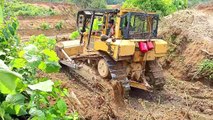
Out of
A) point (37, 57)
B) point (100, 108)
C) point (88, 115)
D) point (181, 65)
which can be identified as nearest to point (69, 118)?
point (37, 57)

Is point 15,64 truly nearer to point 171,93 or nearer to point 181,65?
point 171,93

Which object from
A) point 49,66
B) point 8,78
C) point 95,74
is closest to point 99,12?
point 95,74

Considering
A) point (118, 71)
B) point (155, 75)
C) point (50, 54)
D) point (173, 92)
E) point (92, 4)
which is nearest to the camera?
point (50, 54)

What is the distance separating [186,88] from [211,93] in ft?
2.49

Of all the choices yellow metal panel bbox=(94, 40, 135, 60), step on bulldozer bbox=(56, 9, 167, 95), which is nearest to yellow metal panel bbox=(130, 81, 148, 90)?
step on bulldozer bbox=(56, 9, 167, 95)

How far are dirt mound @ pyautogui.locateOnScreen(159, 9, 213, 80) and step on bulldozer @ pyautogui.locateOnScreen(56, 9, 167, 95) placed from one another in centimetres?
264

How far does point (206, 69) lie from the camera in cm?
1220

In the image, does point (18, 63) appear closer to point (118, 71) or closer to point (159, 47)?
point (118, 71)

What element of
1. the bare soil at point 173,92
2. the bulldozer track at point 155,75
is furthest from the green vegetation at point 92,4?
the bulldozer track at point 155,75

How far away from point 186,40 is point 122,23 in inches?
204

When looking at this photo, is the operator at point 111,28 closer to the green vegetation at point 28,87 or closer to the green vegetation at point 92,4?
the green vegetation at point 28,87

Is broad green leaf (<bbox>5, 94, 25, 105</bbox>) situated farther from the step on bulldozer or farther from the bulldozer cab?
the bulldozer cab

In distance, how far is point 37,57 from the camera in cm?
305

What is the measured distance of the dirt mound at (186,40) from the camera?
13159mm
